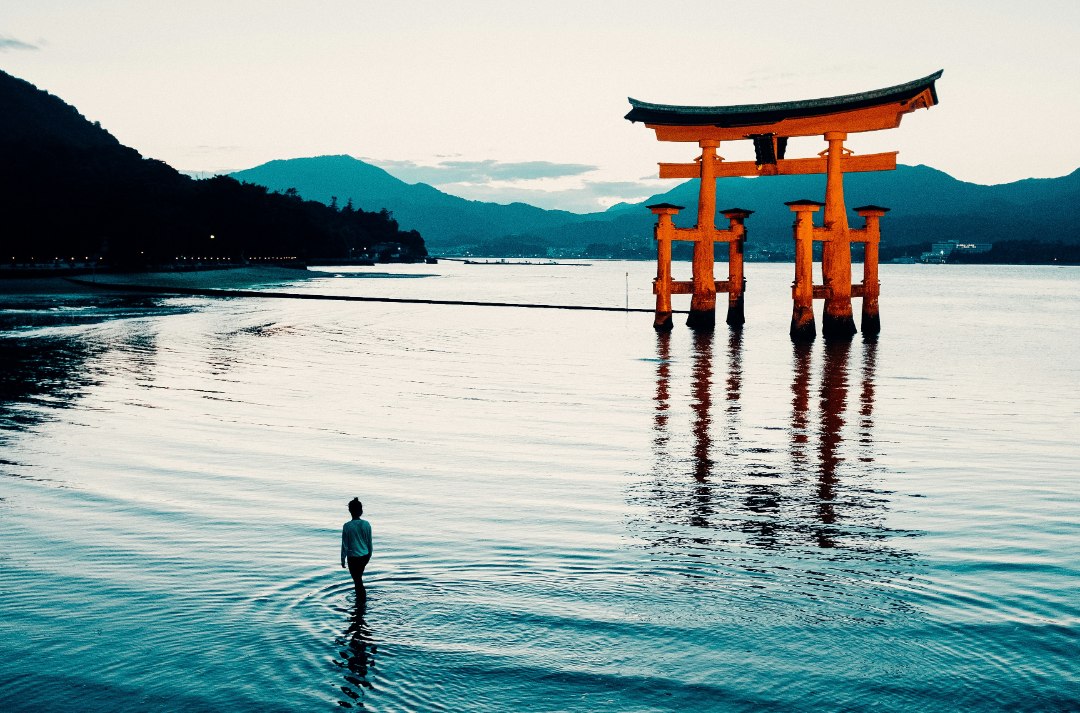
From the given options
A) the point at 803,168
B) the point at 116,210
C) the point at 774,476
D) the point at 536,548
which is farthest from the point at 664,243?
the point at 116,210

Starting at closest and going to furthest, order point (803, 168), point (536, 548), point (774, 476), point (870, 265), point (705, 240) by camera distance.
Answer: point (536, 548), point (774, 476), point (803, 168), point (870, 265), point (705, 240)

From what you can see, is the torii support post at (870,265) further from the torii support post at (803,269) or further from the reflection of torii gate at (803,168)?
the torii support post at (803,269)

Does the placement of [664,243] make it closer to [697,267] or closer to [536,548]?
[697,267]

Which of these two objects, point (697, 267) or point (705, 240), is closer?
point (705, 240)

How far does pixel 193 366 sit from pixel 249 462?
17.3 meters

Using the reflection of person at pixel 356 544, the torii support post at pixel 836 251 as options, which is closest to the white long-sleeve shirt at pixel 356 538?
the reflection of person at pixel 356 544

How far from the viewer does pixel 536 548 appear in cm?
1163

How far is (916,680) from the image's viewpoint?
26.4 feet

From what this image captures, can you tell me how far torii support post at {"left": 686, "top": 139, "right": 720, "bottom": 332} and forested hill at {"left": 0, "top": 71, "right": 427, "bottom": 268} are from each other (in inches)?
3033

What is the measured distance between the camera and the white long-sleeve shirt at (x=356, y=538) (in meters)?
9.52

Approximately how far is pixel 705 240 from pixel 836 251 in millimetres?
6512

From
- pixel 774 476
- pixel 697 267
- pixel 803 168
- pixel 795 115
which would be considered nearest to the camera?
pixel 774 476

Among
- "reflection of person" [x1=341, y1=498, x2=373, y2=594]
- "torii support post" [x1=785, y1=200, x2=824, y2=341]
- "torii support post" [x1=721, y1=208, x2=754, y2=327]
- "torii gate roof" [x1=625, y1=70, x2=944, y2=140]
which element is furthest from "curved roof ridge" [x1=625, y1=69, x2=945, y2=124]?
"reflection of person" [x1=341, y1=498, x2=373, y2=594]

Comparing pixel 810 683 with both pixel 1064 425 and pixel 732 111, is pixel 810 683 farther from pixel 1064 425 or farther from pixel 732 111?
pixel 732 111
